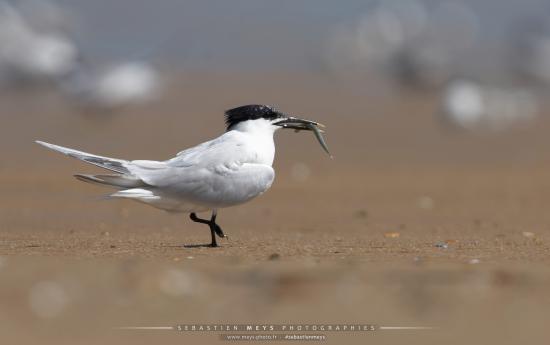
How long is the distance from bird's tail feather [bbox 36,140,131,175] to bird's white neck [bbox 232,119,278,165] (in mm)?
846

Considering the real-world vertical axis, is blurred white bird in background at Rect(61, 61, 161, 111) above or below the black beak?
above

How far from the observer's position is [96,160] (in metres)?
6.27

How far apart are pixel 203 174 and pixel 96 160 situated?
676 mm

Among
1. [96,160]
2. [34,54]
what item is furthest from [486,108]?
[96,160]

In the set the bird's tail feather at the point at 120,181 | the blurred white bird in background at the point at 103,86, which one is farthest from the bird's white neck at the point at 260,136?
the blurred white bird in background at the point at 103,86

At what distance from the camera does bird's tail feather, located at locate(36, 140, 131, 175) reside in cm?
618

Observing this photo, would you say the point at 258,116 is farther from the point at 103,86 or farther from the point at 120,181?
the point at 103,86

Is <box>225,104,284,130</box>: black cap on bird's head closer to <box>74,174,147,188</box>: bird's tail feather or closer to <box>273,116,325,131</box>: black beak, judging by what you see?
<box>273,116,325,131</box>: black beak

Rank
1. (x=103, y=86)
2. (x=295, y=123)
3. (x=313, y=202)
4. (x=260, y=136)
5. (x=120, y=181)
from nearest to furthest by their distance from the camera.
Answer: (x=120, y=181) < (x=260, y=136) < (x=295, y=123) < (x=313, y=202) < (x=103, y=86)

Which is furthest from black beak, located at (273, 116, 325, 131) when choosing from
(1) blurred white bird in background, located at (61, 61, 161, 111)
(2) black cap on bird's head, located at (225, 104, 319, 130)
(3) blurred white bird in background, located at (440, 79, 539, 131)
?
(3) blurred white bird in background, located at (440, 79, 539, 131)

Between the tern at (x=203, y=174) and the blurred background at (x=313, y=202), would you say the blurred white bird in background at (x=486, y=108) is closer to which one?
the blurred background at (x=313, y=202)

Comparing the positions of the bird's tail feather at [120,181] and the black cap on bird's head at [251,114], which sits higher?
the black cap on bird's head at [251,114]

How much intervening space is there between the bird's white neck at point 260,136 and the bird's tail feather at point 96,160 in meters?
0.85

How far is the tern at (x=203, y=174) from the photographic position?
640 centimetres
